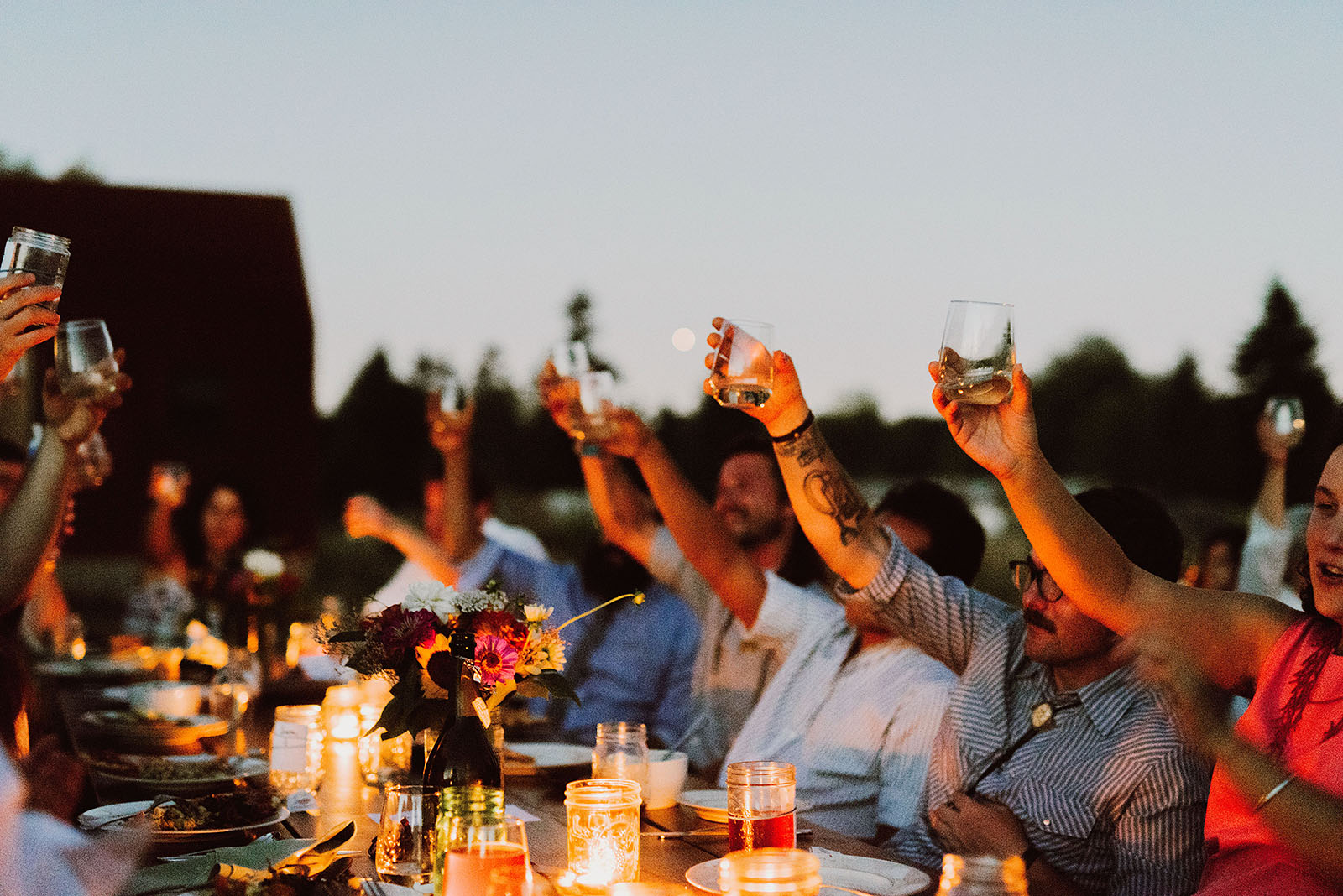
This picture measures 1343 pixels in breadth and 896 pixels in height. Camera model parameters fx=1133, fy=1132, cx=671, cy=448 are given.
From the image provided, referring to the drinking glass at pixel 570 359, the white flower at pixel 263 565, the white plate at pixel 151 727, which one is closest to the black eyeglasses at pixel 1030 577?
the drinking glass at pixel 570 359

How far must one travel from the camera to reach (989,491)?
1331 cm

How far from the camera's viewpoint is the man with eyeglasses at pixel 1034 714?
1947 mm

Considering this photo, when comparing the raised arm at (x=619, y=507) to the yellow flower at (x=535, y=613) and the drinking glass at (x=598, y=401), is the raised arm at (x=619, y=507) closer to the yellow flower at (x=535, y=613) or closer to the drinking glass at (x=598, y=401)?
the drinking glass at (x=598, y=401)

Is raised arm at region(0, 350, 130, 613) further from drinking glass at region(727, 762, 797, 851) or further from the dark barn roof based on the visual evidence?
the dark barn roof

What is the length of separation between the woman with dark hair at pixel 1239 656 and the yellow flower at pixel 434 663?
2.94ft

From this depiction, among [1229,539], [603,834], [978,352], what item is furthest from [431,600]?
[1229,539]

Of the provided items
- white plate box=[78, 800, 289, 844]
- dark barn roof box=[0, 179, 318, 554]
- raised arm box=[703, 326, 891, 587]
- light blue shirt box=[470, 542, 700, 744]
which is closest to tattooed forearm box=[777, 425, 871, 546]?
raised arm box=[703, 326, 891, 587]

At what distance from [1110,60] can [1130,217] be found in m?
3.83

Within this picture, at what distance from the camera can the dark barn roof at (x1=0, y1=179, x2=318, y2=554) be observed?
14.6 m

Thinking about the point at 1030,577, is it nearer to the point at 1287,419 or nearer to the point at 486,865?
the point at 486,865

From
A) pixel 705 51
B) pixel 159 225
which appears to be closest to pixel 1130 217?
pixel 705 51

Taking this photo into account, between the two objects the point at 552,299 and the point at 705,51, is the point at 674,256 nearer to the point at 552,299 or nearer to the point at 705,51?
the point at 552,299

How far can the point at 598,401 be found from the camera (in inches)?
122

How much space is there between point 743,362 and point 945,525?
952 mm
